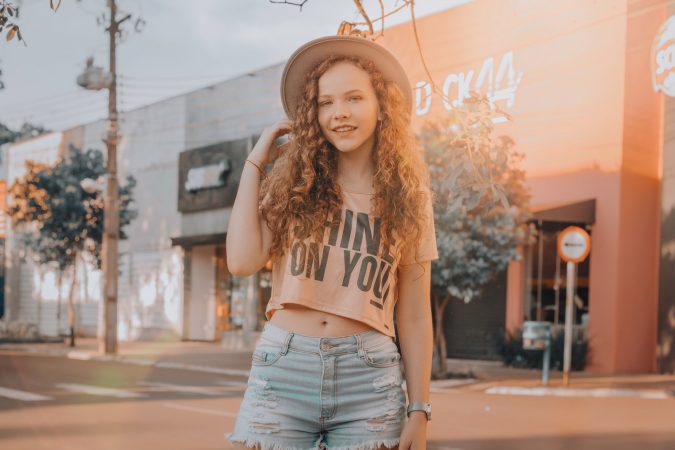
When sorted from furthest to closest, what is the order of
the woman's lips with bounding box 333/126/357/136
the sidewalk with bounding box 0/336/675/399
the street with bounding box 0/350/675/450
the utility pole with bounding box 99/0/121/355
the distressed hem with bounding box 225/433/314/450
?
1. the utility pole with bounding box 99/0/121/355
2. the sidewalk with bounding box 0/336/675/399
3. the street with bounding box 0/350/675/450
4. the woman's lips with bounding box 333/126/357/136
5. the distressed hem with bounding box 225/433/314/450

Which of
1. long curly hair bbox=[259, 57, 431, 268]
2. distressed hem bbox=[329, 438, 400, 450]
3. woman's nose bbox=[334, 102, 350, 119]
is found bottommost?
distressed hem bbox=[329, 438, 400, 450]

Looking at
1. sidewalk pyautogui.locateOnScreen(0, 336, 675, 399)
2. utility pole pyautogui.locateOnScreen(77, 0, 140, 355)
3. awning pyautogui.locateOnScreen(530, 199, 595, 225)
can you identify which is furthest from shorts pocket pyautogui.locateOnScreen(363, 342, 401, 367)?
utility pole pyautogui.locateOnScreen(77, 0, 140, 355)

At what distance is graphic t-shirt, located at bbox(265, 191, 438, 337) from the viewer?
2.66m

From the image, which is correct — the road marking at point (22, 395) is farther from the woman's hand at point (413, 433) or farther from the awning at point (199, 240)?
the awning at point (199, 240)

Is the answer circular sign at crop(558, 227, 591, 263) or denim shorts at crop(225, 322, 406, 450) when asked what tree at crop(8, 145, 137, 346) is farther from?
denim shorts at crop(225, 322, 406, 450)

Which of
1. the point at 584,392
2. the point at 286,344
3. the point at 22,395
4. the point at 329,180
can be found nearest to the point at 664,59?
the point at 584,392

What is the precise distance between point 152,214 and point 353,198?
32214 millimetres

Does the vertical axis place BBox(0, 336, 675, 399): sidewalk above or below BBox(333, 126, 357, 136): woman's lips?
below

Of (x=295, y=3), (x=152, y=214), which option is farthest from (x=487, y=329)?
(x=295, y=3)

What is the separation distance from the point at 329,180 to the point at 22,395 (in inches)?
438

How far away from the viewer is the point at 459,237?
16.2 m

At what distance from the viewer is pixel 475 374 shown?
1767 centimetres

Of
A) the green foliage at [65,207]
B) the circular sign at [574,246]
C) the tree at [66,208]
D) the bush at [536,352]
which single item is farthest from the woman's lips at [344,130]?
the green foliage at [65,207]

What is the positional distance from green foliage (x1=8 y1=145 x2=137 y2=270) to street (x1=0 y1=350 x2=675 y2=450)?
36.7 feet
